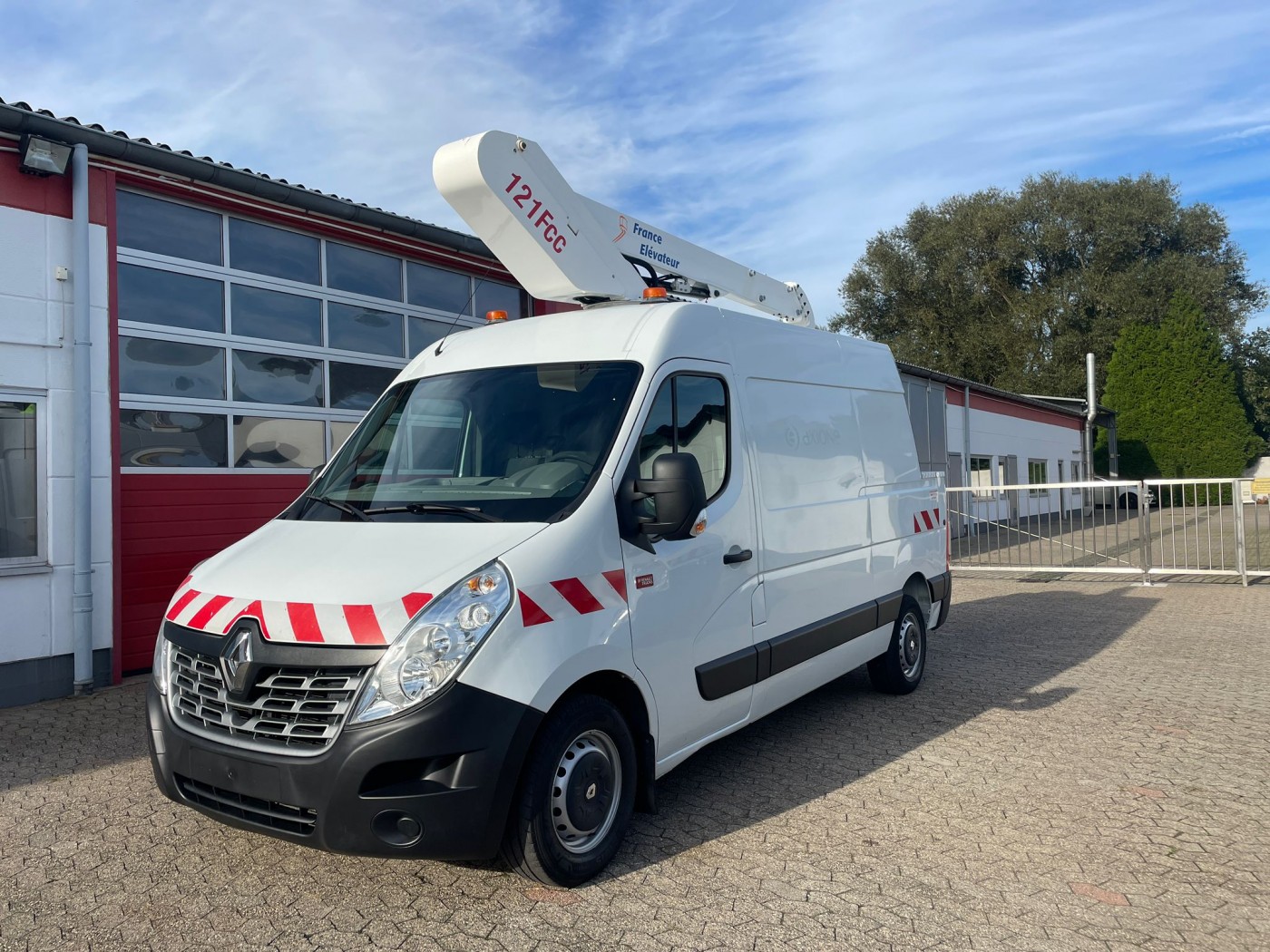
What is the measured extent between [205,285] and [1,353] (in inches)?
67.9

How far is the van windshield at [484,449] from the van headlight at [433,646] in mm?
474

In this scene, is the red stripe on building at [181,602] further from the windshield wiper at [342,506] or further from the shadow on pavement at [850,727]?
the shadow on pavement at [850,727]

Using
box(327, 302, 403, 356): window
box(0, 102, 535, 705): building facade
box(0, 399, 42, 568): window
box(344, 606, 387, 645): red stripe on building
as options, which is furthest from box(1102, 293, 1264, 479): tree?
box(344, 606, 387, 645): red stripe on building

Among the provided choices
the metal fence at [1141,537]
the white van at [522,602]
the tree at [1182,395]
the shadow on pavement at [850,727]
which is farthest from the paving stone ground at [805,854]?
the tree at [1182,395]

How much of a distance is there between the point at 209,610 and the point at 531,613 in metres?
1.27

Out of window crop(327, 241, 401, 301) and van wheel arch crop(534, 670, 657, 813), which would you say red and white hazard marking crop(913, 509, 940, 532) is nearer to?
van wheel arch crop(534, 670, 657, 813)

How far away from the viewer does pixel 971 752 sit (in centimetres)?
536

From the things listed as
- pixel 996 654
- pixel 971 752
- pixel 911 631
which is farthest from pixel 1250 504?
pixel 971 752

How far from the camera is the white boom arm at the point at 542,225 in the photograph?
5.30 m

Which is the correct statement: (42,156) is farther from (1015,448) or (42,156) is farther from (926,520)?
(1015,448)

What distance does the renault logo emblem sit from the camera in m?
3.29

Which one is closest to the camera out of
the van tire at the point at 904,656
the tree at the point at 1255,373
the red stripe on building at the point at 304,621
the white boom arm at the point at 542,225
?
the red stripe on building at the point at 304,621

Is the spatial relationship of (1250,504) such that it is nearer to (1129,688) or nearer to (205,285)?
(1129,688)

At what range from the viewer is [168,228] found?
7.80 metres
